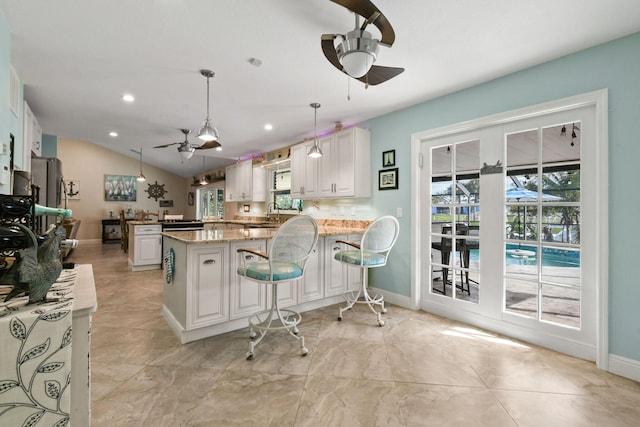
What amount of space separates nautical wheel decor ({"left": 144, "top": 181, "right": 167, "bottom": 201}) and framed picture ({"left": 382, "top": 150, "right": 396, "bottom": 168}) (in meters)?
9.77

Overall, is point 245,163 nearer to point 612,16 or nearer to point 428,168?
point 428,168

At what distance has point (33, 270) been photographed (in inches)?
35.3

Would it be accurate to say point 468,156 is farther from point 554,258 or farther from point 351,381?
point 351,381

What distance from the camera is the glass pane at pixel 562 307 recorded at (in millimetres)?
2592

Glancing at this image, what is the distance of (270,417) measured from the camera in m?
1.63

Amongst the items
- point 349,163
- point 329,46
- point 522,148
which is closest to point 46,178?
point 349,163

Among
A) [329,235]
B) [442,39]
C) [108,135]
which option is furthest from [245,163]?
[442,39]

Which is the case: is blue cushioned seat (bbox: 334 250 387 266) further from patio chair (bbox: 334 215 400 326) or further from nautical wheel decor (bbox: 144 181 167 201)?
nautical wheel decor (bbox: 144 181 167 201)

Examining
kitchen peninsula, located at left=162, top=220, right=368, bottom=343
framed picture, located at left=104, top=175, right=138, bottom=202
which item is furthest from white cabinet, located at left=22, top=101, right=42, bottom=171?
framed picture, located at left=104, top=175, right=138, bottom=202

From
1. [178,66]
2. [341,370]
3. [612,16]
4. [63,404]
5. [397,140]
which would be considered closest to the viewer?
[63,404]

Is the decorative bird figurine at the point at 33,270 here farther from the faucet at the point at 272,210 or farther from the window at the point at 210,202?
the window at the point at 210,202

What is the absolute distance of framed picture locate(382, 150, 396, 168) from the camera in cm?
369

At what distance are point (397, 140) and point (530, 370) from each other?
2.64 m

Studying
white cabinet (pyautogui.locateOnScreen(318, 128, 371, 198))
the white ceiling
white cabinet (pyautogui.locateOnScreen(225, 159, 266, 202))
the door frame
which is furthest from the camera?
white cabinet (pyautogui.locateOnScreen(225, 159, 266, 202))
